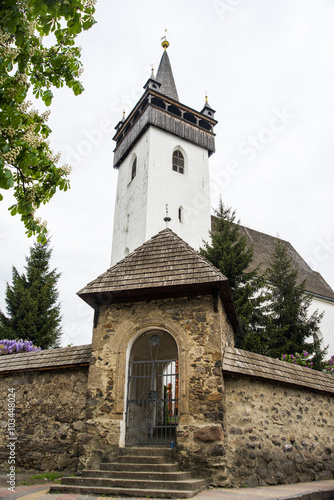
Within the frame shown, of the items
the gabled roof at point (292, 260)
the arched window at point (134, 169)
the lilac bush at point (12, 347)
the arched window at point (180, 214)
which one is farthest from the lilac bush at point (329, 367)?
the arched window at point (134, 169)

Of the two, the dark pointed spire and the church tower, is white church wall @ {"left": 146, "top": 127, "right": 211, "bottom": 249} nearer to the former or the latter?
the church tower

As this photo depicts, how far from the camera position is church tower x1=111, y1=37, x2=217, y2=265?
22.4 metres

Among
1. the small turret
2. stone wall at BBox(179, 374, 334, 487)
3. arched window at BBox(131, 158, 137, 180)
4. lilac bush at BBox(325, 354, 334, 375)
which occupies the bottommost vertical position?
stone wall at BBox(179, 374, 334, 487)

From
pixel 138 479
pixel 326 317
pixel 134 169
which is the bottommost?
pixel 138 479

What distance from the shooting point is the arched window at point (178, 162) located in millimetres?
24453

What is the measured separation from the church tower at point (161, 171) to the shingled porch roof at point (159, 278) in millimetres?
12326

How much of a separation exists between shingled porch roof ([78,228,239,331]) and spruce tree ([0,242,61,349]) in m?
11.7

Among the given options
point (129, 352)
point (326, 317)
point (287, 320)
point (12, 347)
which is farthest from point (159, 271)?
point (326, 317)

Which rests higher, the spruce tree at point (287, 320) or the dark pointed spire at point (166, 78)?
the dark pointed spire at point (166, 78)

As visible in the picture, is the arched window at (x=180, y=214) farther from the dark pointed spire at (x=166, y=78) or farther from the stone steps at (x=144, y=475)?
the stone steps at (x=144, y=475)

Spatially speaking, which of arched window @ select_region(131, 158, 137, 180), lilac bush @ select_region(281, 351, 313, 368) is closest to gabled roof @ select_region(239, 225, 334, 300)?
arched window @ select_region(131, 158, 137, 180)

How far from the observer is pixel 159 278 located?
7.93 meters

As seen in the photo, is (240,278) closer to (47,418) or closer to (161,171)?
(47,418)

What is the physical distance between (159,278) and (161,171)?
1622 centimetres
